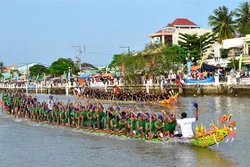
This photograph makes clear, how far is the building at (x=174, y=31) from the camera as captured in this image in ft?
237

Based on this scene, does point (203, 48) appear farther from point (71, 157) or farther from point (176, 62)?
point (71, 157)

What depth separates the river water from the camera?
51.8 feet

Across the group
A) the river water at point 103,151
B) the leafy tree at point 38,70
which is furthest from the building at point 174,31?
the river water at point 103,151

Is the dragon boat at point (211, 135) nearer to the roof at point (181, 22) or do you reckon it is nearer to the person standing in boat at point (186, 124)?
the person standing in boat at point (186, 124)

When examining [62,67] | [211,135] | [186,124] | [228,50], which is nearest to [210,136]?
[211,135]

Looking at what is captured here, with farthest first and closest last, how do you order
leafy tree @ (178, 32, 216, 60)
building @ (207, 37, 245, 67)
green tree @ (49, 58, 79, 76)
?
green tree @ (49, 58, 79, 76)
leafy tree @ (178, 32, 216, 60)
building @ (207, 37, 245, 67)

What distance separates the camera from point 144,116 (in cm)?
1827

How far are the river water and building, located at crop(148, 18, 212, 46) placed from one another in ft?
161

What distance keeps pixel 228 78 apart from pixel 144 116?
2473 cm

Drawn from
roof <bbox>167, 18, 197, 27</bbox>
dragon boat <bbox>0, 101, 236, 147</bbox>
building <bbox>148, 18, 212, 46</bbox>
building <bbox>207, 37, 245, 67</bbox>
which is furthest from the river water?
roof <bbox>167, 18, 197, 27</bbox>

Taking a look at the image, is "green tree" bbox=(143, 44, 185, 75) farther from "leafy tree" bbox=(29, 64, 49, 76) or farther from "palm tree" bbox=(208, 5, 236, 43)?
"leafy tree" bbox=(29, 64, 49, 76)

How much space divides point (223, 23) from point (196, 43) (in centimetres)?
486

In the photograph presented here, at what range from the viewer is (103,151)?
18.0 metres

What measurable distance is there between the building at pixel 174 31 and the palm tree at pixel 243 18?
319 inches
